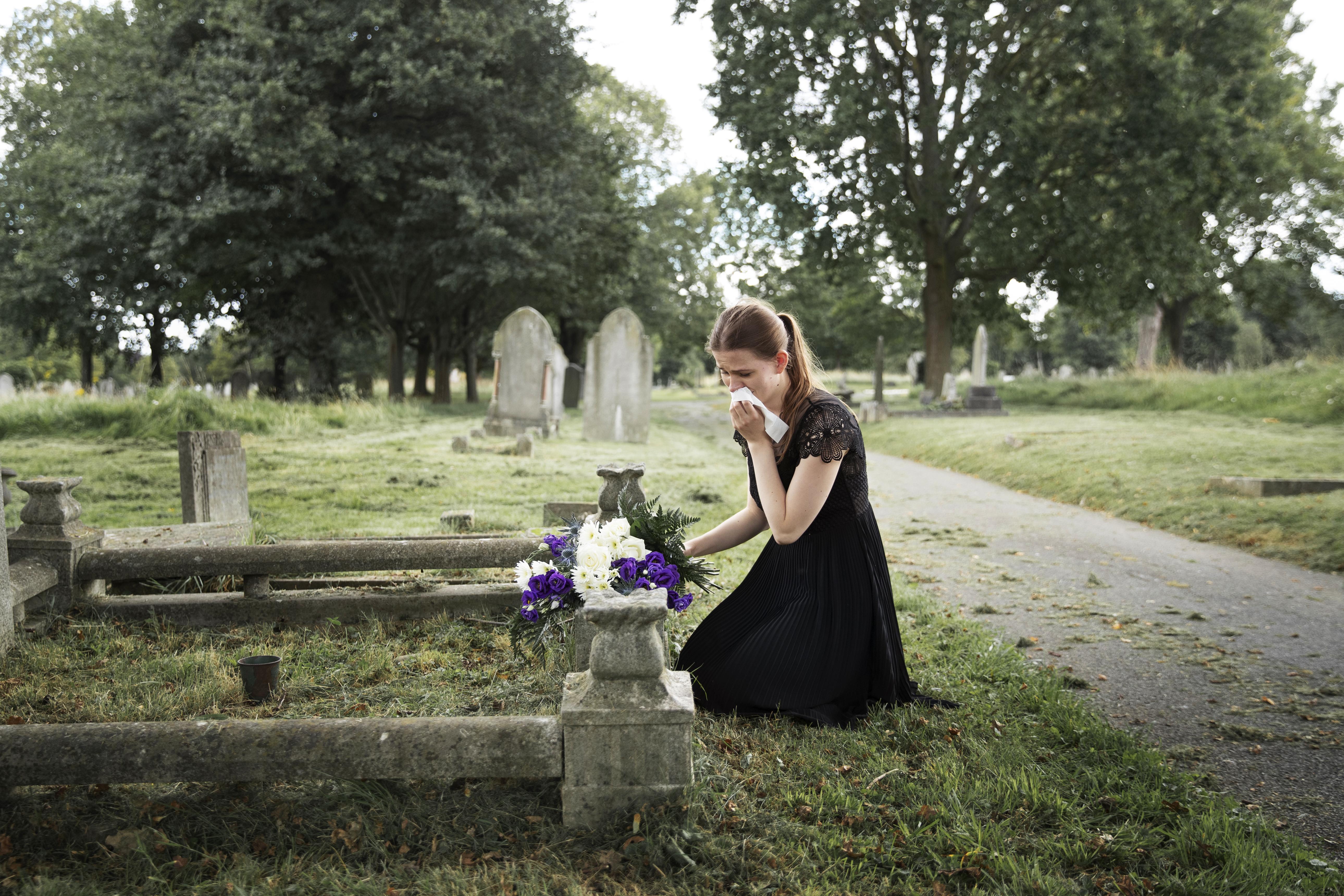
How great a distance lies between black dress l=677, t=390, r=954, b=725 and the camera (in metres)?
3.46

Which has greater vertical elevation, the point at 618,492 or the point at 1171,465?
the point at 618,492

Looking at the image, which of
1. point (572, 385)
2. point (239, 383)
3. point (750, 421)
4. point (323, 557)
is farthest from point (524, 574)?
point (239, 383)

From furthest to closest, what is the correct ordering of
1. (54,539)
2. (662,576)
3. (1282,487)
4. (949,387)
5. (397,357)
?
(397,357), (949,387), (1282,487), (54,539), (662,576)

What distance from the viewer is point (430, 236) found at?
22859 millimetres

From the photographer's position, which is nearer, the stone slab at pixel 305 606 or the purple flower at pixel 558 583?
the purple flower at pixel 558 583

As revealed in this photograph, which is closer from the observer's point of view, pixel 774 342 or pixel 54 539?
pixel 774 342

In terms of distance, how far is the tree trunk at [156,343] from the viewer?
30750mm

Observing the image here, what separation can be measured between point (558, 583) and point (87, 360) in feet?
129

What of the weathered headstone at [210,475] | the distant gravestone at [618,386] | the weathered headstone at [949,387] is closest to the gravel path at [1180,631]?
the weathered headstone at [210,475]

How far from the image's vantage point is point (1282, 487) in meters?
8.64

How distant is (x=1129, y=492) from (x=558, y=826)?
9094 mm

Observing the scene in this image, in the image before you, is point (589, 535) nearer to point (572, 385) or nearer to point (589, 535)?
point (589, 535)

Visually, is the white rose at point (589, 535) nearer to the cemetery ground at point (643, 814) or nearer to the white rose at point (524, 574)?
the white rose at point (524, 574)

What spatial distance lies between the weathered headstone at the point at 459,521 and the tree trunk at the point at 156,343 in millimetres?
28086
